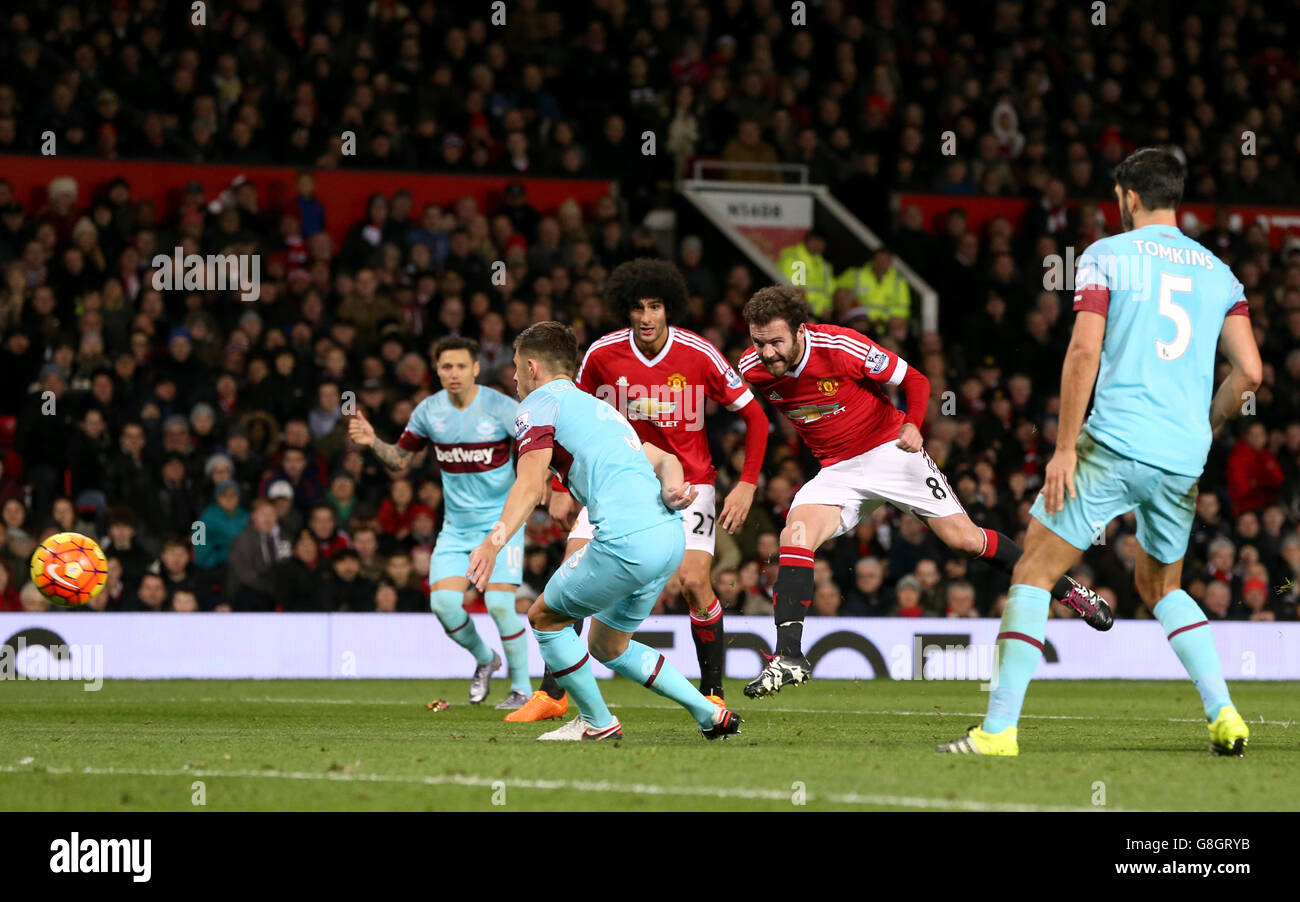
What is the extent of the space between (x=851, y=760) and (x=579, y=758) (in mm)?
1077

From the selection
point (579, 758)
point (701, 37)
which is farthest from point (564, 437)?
point (701, 37)

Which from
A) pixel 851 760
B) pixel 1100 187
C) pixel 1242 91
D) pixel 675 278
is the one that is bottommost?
pixel 851 760

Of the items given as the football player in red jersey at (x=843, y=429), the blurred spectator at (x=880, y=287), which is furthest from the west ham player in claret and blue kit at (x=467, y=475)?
the blurred spectator at (x=880, y=287)

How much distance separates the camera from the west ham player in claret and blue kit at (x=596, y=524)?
25.1 ft

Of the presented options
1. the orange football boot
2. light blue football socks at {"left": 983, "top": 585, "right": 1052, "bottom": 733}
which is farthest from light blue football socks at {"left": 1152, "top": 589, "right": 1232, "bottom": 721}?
the orange football boot

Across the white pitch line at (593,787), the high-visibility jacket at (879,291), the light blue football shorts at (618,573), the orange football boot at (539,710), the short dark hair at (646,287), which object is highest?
the high-visibility jacket at (879,291)

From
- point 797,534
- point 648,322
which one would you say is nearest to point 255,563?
point 648,322

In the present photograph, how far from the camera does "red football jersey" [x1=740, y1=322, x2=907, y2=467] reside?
9.80 meters

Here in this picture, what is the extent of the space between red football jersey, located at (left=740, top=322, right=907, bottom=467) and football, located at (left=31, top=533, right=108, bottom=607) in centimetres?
450

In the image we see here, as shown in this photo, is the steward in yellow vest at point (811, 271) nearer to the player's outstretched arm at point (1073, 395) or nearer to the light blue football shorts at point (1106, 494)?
the light blue football shorts at point (1106, 494)

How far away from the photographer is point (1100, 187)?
72.0 ft

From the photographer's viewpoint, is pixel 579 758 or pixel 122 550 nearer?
pixel 579 758

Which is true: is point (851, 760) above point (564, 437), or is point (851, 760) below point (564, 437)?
below
